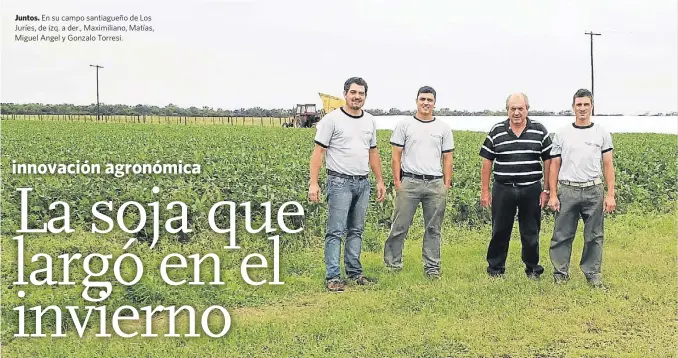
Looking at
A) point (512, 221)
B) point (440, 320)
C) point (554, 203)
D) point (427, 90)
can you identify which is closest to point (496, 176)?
point (512, 221)

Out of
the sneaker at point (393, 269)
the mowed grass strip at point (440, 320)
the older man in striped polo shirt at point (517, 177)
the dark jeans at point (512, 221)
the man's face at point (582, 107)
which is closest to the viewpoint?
the mowed grass strip at point (440, 320)

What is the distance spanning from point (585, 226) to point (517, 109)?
1.34 m

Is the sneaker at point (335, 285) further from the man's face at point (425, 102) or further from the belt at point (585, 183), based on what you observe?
the belt at point (585, 183)

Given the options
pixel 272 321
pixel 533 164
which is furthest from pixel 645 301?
pixel 272 321

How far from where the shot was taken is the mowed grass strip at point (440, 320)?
207 inches

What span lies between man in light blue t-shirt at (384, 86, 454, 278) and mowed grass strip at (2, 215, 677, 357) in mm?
353

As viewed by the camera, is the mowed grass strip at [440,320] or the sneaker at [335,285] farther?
the sneaker at [335,285]

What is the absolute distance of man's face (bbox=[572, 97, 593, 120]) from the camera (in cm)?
656

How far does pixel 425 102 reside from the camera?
22.7ft

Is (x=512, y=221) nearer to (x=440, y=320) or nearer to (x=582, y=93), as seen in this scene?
(x=582, y=93)

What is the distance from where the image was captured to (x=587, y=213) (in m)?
6.88

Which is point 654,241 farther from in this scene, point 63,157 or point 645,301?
point 63,157

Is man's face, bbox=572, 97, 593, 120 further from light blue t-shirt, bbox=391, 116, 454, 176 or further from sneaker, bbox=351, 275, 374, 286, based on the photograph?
sneaker, bbox=351, 275, 374, 286

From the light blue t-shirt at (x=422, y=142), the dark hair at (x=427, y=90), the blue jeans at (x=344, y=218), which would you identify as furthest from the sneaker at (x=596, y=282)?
the dark hair at (x=427, y=90)
